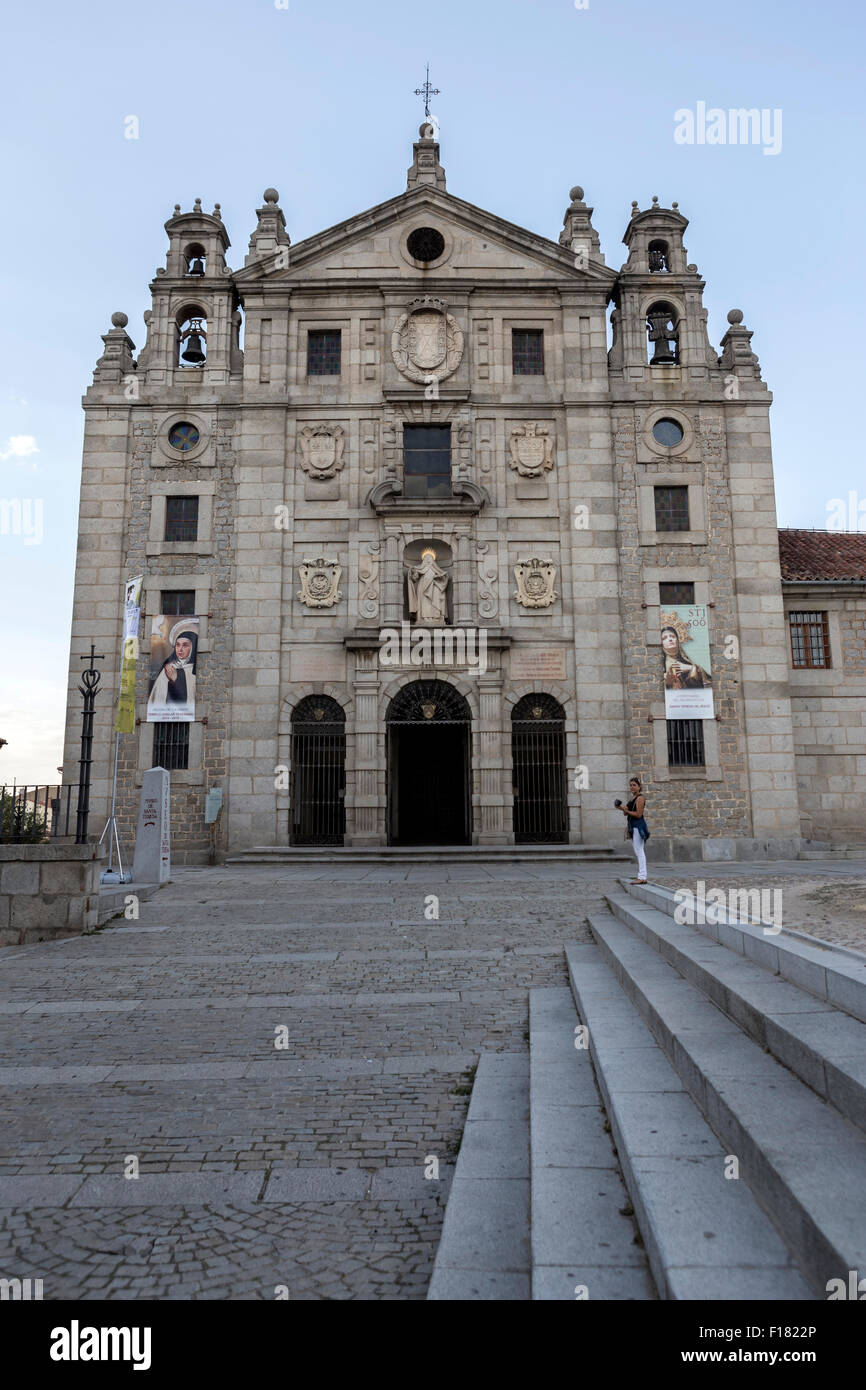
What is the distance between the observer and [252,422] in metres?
24.1

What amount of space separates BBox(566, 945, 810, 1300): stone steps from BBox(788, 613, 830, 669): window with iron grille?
70.1ft

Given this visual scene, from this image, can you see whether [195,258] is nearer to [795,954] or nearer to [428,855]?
[428,855]

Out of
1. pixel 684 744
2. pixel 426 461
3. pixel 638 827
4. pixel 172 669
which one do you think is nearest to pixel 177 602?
pixel 172 669

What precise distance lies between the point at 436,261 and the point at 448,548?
875cm

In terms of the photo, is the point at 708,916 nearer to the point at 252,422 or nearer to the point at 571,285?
the point at 252,422

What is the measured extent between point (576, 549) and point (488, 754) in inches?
247

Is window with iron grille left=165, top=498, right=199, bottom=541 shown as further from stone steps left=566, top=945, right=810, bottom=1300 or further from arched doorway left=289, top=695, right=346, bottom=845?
stone steps left=566, top=945, right=810, bottom=1300

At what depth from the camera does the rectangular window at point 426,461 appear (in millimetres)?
24016

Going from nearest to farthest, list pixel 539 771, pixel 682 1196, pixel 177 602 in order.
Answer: pixel 682 1196 < pixel 539 771 < pixel 177 602

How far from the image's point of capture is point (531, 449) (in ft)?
79.2

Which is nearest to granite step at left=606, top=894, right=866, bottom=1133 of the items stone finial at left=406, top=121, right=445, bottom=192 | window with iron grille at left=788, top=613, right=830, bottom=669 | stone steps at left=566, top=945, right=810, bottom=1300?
stone steps at left=566, top=945, right=810, bottom=1300

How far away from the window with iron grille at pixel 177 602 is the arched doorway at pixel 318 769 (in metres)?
4.21

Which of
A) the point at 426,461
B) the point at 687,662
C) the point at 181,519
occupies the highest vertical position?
the point at 426,461

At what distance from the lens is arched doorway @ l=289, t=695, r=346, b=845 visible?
22891 millimetres
